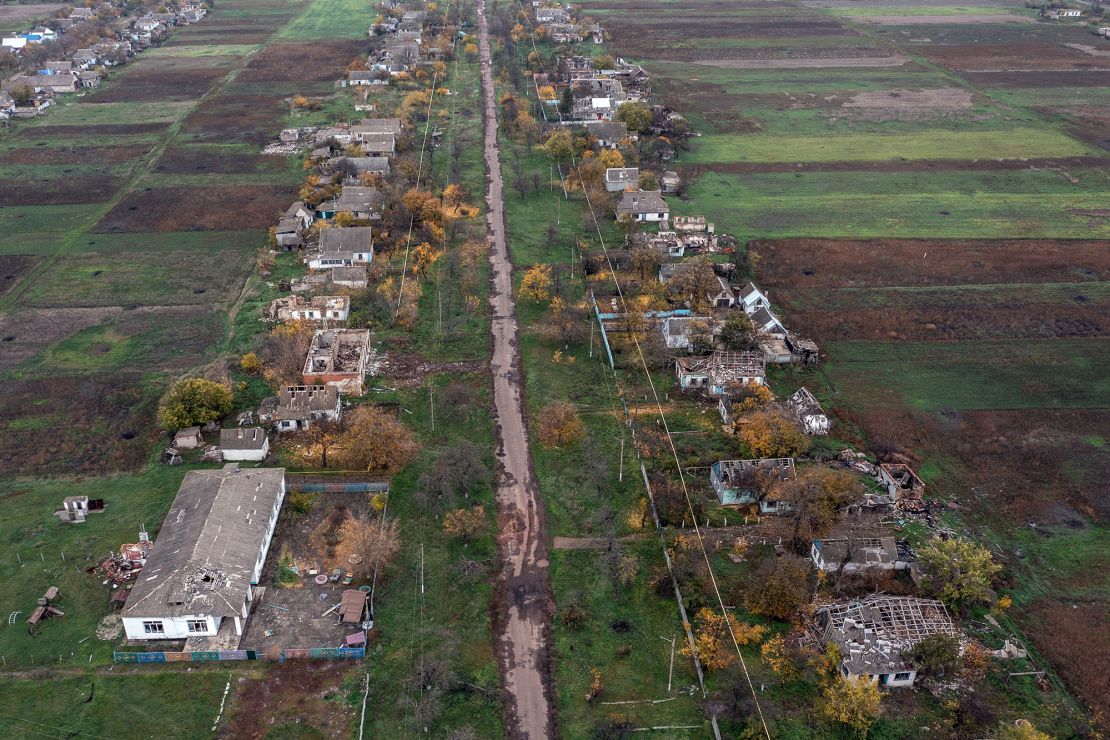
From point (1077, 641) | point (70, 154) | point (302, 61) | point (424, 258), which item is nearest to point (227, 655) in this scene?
point (1077, 641)

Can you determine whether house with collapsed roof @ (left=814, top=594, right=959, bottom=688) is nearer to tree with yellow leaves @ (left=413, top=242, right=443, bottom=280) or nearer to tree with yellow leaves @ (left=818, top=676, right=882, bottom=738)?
tree with yellow leaves @ (left=818, top=676, right=882, bottom=738)

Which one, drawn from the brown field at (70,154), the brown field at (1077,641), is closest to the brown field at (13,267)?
the brown field at (70,154)

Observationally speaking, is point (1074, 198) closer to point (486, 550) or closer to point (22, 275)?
point (486, 550)

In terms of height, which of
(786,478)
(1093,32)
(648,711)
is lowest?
(648,711)

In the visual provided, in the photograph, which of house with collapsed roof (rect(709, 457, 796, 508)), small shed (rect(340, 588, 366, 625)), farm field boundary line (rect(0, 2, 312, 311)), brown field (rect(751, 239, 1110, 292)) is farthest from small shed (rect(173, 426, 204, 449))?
brown field (rect(751, 239, 1110, 292))

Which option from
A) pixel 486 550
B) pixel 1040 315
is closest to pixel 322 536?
pixel 486 550
